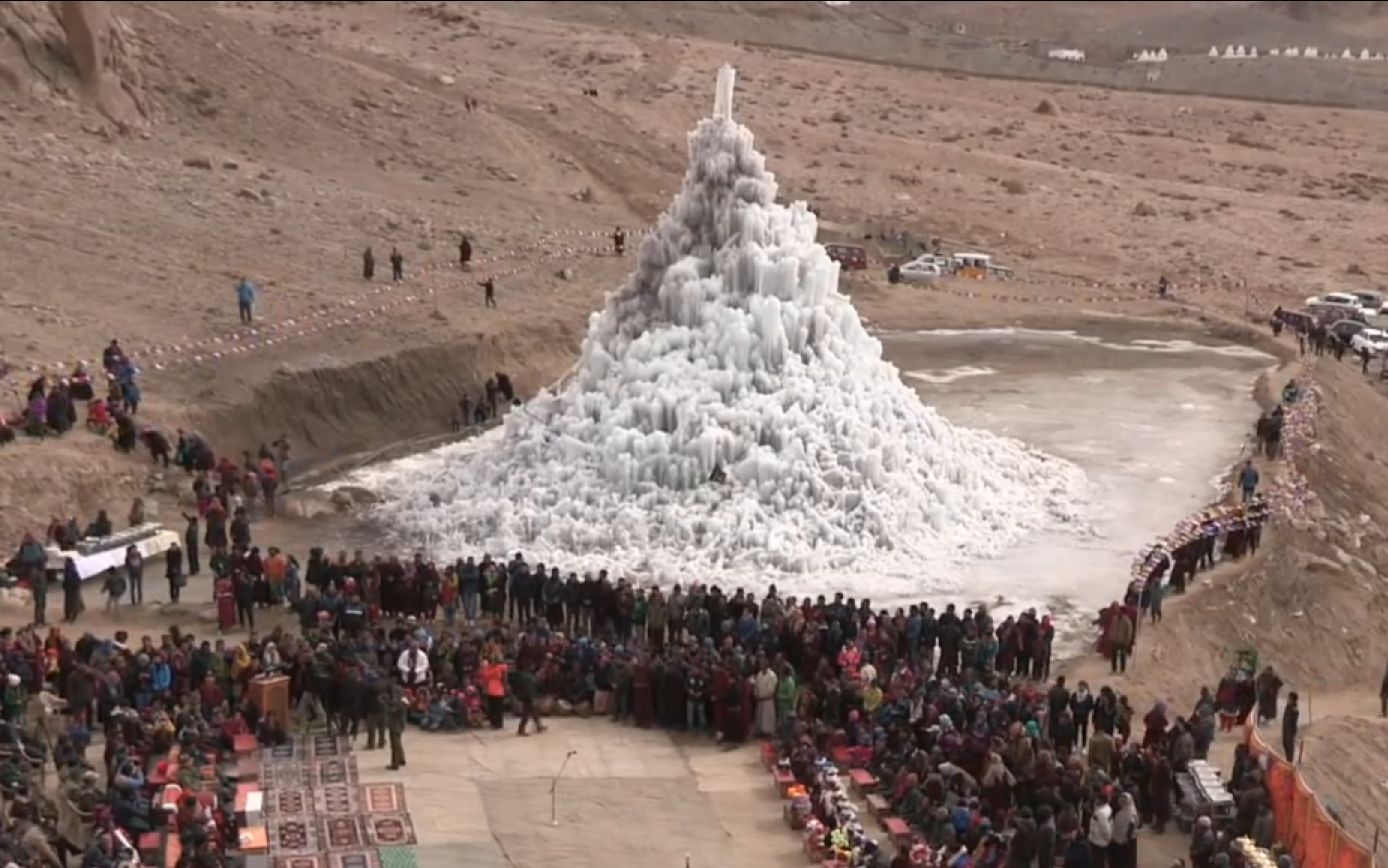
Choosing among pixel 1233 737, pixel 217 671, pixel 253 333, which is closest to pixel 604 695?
pixel 217 671

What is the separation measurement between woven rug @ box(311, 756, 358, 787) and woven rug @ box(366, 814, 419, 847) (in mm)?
956

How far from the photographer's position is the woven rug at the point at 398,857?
74.4 feet

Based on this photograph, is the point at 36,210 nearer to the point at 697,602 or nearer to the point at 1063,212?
the point at 697,602

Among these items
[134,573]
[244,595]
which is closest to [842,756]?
[244,595]

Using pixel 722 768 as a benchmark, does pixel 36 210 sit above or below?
above

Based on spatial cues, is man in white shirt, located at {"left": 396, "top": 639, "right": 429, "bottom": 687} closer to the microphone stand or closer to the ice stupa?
the microphone stand

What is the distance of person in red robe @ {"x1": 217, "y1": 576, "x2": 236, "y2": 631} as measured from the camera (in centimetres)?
2981

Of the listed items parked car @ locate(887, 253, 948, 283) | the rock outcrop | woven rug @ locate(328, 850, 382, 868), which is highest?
the rock outcrop

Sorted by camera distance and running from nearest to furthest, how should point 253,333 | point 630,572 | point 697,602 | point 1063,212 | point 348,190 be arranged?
point 697,602 → point 630,572 → point 253,333 → point 348,190 → point 1063,212

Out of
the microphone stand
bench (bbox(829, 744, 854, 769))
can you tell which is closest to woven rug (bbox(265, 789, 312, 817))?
the microphone stand

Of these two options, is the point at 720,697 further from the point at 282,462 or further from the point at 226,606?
the point at 282,462

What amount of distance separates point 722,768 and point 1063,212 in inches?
1696

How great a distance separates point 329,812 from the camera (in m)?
23.8

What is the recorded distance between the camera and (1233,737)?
26734 mm
